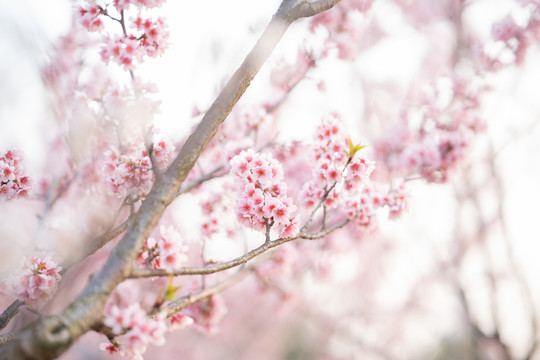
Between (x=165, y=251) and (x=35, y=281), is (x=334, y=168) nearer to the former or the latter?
(x=165, y=251)

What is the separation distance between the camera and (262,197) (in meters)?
2.40

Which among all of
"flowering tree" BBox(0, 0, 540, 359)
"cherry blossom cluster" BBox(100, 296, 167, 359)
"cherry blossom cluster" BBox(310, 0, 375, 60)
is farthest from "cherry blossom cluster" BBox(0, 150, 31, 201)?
"cherry blossom cluster" BBox(310, 0, 375, 60)

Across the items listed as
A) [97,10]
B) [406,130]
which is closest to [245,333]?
[406,130]

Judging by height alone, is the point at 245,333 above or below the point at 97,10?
above

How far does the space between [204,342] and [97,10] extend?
13.4 meters

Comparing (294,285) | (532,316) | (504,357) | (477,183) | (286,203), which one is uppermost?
(477,183)

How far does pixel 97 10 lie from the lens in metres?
2.48

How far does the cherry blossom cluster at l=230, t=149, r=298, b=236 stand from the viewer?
2.37m

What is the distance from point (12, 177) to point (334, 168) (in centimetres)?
201

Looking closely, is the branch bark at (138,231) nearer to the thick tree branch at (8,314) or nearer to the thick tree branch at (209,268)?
the thick tree branch at (209,268)

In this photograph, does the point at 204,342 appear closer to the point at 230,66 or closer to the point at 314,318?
the point at 314,318

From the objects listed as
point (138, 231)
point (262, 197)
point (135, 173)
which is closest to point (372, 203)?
point (262, 197)

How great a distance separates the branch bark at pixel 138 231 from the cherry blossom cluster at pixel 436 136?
2.11 m

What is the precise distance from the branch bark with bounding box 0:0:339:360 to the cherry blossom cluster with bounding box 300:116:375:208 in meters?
0.89
